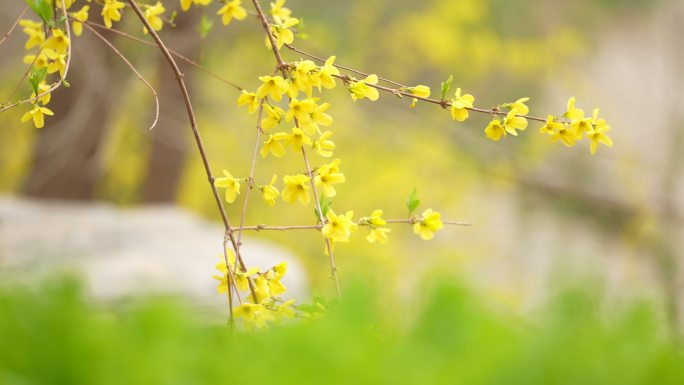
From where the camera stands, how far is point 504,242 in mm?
13633

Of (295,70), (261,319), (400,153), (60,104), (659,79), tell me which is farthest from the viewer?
(659,79)

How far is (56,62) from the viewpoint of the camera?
196 centimetres

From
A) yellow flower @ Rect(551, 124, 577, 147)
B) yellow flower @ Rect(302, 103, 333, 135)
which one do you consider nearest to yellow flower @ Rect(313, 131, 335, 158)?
yellow flower @ Rect(302, 103, 333, 135)

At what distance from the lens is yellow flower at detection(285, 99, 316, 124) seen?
5.65 feet

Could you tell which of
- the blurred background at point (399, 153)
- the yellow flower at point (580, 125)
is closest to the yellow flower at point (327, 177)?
the yellow flower at point (580, 125)

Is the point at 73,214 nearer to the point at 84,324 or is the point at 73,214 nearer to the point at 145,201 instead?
the point at 145,201

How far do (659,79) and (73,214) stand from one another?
1211 centimetres

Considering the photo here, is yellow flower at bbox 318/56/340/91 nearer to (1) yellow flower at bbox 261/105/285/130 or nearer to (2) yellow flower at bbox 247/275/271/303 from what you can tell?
(1) yellow flower at bbox 261/105/285/130

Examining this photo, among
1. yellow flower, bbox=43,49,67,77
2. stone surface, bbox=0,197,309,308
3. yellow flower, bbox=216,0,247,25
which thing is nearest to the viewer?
yellow flower, bbox=43,49,67,77

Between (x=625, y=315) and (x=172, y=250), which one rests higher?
(x=172, y=250)

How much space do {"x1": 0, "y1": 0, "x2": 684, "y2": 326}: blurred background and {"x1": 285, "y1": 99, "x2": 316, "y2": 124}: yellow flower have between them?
4828 millimetres

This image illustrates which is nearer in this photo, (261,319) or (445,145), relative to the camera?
(261,319)

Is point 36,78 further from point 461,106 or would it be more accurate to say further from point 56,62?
point 461,106

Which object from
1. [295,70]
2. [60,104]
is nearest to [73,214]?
[60,104]
